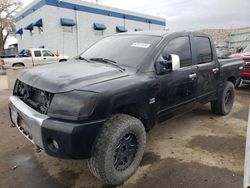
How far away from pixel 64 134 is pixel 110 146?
53cm

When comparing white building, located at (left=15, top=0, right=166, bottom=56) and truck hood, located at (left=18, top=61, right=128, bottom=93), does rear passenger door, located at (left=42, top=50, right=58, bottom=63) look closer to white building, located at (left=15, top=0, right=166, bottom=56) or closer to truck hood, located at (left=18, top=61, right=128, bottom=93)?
white building, located at (left=15, top=0, right=166, bottom=56)

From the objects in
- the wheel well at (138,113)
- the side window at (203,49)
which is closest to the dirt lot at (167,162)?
the wheel well at (138,113)

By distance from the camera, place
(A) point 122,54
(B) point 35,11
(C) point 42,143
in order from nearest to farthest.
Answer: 1. (C) point 42,143
2. (A) point 122,54
3. (B) point 35,11

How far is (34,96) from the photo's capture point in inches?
125

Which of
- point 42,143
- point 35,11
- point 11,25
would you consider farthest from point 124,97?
point 11,25

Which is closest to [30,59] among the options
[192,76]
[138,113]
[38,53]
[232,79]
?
[38,53]

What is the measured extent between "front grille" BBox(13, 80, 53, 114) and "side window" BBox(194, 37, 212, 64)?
2.75 m

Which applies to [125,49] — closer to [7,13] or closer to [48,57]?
[48,57]

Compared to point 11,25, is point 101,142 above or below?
below

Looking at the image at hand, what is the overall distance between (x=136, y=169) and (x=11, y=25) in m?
40.2

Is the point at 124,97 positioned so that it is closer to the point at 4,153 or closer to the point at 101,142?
the point at 101,142

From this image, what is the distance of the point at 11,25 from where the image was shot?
3791 cm

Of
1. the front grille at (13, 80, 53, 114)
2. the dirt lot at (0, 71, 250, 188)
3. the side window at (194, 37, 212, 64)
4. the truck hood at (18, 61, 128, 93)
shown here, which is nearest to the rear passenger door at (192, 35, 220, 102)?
the side window at (194, 37, 212, 64)

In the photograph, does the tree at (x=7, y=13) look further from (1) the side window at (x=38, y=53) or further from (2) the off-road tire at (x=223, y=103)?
(2) the off-road tire at (x=223, y=103)
